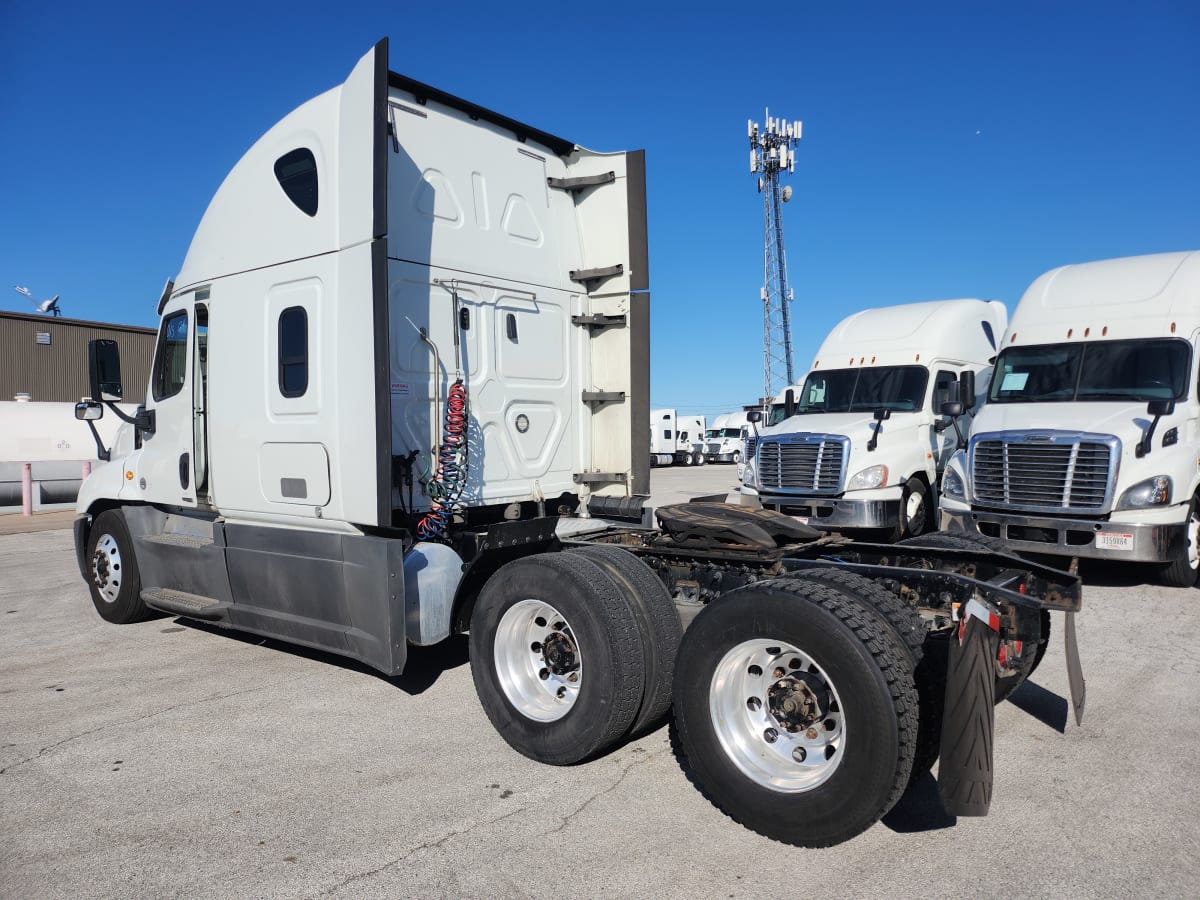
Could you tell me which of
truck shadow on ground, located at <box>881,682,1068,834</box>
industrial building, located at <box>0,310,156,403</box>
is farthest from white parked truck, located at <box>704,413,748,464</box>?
truck shadow on ground, located at <box>881,682,1068,834</box>

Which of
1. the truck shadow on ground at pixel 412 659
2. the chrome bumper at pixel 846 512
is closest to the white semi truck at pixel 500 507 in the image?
the truck shadow on ground at pixel 412 659

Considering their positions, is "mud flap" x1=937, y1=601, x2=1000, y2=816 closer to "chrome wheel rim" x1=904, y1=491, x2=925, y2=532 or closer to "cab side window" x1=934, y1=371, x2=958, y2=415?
"chrome wheel rim" x1=904, y1=491, x2=925, y2=532

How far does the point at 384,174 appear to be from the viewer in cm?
464

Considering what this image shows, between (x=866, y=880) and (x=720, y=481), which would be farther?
(x=720, y=481)

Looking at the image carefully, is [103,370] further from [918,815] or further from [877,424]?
[877,424]

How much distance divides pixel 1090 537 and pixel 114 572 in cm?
900

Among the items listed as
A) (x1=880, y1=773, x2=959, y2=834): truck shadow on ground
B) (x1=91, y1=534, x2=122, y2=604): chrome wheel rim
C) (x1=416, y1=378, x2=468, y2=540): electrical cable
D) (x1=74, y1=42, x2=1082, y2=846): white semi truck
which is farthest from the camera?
A: (x1=91, y1=534, x2=122, y2=604): chrome wheel rim

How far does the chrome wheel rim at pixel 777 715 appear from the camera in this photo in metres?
3.50

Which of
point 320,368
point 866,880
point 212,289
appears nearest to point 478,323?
point 320,368

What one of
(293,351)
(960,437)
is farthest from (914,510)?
(293,351)

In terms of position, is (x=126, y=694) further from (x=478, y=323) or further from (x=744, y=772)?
(x=744, y=772)

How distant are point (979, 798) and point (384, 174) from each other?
4.05 meters

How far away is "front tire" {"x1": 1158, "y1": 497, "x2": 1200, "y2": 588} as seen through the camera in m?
8.31

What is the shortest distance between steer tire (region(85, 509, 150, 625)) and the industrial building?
2336 centimetres
